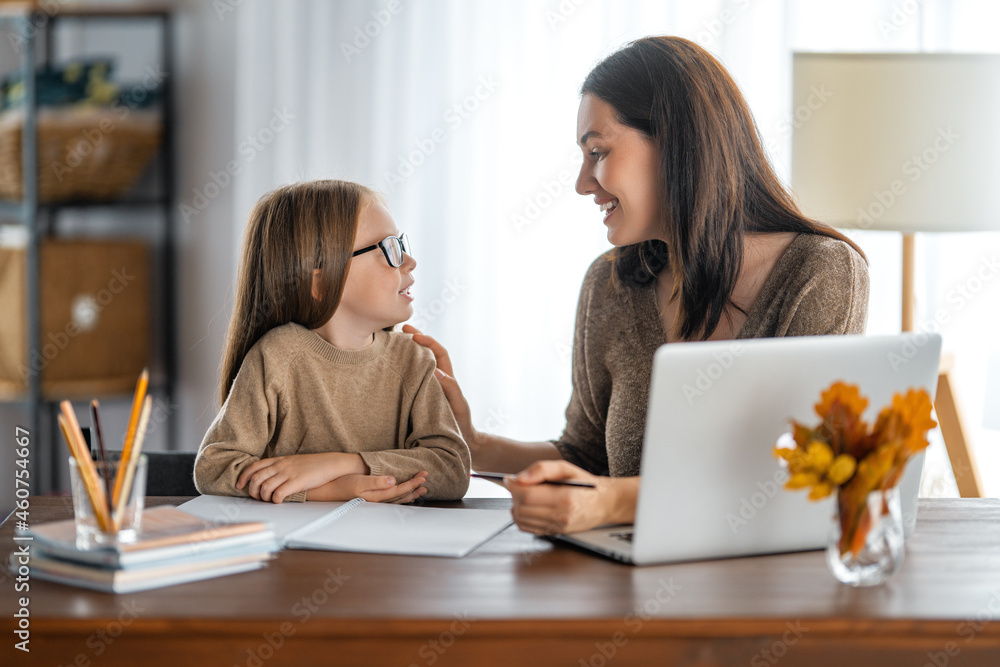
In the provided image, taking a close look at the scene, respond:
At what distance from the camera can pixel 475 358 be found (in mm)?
2904

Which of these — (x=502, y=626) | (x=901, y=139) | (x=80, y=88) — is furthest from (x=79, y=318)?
(x=502, y=626)

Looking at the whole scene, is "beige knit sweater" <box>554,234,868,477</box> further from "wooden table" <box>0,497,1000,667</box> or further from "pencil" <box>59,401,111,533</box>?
"pencil" <box>59,401,111,533</box>

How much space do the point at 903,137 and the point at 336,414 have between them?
4.95ft

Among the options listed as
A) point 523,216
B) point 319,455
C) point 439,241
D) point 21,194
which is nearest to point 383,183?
point 439,241

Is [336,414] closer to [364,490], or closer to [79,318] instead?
[364,490]

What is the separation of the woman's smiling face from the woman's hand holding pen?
0.54m

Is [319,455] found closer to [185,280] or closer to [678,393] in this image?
[678,393]

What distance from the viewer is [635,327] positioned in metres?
1.55

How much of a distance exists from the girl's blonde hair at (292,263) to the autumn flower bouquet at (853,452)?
716 millimetres

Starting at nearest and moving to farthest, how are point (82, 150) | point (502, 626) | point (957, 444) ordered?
point (502, 626) < point (957, 444) < point (82, 150)

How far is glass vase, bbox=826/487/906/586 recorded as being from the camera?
33.4 inches

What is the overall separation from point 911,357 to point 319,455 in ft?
2.37

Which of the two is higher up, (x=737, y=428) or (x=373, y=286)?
(x=373, y=286)

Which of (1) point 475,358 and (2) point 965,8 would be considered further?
(1) point 475,358
